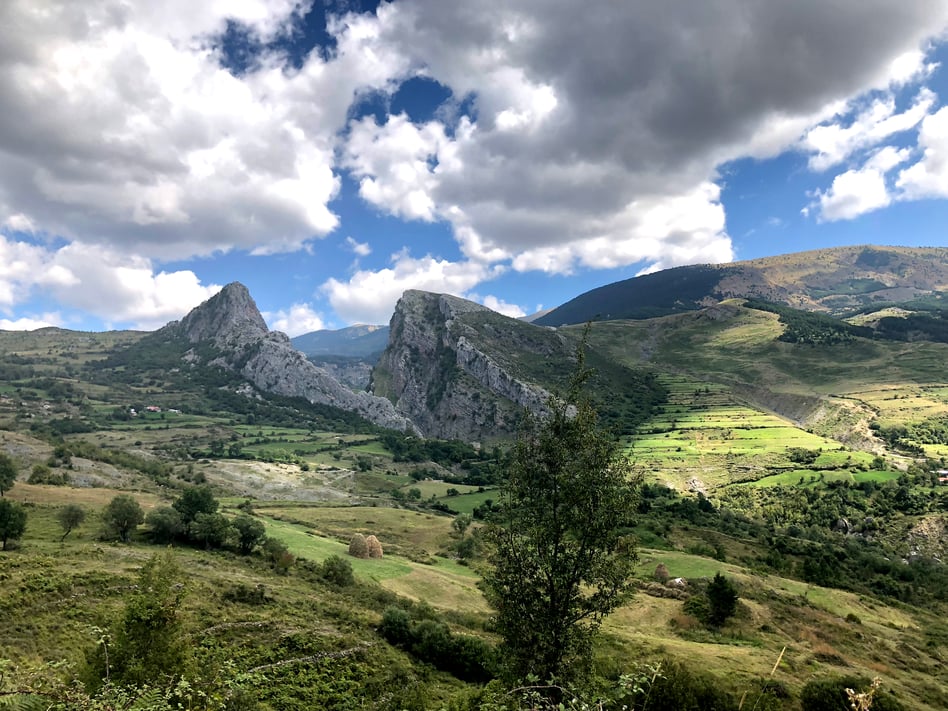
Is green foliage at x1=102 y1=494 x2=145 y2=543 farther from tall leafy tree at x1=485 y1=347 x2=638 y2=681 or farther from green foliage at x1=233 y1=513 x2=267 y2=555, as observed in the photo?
tall leafy tree at x1=485 y1=347 x2=638 y2=681

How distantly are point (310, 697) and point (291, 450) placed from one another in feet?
511

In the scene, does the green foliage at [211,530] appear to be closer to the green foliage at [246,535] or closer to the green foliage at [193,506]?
the green foliage at [246,535]

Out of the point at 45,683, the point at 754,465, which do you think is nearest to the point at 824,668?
the point at 45,683

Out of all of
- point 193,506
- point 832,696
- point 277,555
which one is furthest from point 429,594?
point 832,696

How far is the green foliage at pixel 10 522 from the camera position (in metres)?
42.0

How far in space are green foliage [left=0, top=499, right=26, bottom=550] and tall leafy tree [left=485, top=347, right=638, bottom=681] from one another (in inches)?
1895

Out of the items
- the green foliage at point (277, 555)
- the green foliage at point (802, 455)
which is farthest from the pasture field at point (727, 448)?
the green foliage at point (277, 555)

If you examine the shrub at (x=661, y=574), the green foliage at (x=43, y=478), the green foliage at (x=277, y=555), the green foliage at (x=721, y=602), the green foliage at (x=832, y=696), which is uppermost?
the green foliage at (x=43, y=478)

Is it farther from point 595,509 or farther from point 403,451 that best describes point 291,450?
point 595,509

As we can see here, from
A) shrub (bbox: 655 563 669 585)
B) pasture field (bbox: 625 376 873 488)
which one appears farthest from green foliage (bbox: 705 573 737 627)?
pasture field (bbox: 625 376 873 488)

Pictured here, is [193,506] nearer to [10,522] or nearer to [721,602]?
[10,522]

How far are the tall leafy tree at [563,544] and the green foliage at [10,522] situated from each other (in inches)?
1895

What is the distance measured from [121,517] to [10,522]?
28.4 feet

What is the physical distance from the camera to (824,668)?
113ft
